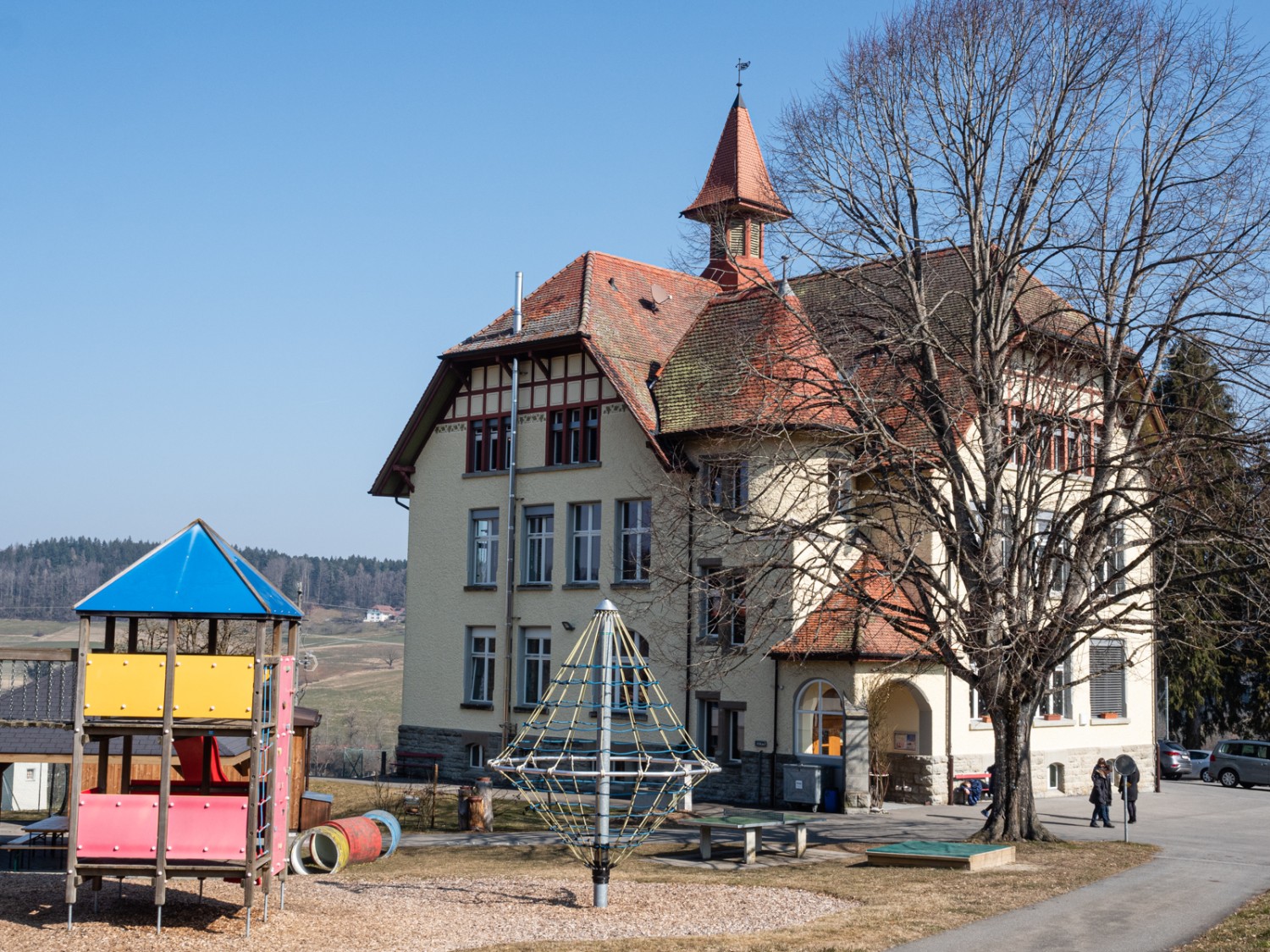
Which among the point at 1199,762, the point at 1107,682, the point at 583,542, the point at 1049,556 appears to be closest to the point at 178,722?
the point at 1049,556

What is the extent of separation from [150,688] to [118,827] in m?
1.53

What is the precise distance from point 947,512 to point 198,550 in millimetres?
13216

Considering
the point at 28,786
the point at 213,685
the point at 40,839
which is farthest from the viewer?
the point at 28,786

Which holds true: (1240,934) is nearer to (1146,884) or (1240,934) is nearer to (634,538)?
(1146,884)

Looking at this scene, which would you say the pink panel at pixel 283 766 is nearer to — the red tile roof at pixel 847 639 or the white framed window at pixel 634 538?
the red tile roof at pixel 847 639

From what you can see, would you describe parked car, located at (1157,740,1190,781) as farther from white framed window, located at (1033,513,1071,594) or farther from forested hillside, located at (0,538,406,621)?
forested hillside, located at (0,538,406,621)

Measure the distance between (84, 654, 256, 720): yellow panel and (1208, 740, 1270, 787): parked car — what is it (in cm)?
3744

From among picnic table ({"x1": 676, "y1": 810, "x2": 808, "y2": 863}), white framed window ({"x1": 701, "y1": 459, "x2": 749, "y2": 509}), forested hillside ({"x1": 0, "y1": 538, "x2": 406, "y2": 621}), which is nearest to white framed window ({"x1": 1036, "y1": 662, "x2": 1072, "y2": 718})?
white framed window ({"x1": 701, "y1": 459, "x2": 749, "y2": 509})

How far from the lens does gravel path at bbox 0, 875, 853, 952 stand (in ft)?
48.1

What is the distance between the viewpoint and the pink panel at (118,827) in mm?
15320

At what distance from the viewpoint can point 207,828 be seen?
610 inches

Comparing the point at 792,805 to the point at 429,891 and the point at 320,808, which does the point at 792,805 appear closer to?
the point at 320,808

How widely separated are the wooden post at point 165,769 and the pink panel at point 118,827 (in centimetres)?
19

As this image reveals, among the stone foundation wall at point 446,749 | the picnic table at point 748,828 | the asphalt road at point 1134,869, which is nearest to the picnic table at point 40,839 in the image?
the asphalt road at point 1134,869
